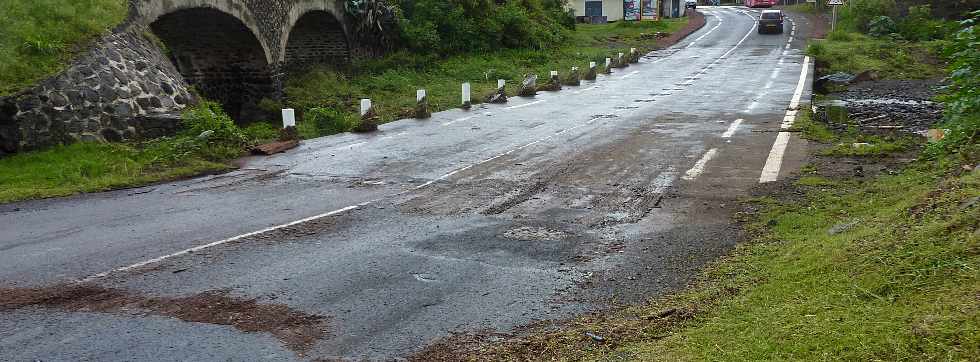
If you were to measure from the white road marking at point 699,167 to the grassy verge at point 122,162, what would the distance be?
24.8 feet

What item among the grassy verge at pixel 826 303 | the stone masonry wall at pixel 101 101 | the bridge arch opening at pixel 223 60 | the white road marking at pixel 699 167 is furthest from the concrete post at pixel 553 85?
the grassy verge at pixel 826 303

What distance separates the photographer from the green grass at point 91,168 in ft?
37.7

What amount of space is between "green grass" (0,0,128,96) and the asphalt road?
4.41 metres

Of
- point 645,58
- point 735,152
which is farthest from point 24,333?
point 645,58

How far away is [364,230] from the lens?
28.9ft

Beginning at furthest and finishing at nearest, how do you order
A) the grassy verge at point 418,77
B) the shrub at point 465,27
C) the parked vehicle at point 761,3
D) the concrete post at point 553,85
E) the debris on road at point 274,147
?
the parked vehicle at point 761,3 < the shrub at point 465,27 < the concrete post at point 553,85 < the grassy verge at point 418,77 < the debris on road at point 274,147

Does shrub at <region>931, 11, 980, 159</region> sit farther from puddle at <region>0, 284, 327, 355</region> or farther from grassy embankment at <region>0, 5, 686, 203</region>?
grassy embankment at <region>0, 5, 686, 203</region>

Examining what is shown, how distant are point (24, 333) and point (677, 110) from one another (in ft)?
55.6

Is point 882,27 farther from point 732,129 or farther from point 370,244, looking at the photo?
point 370,244

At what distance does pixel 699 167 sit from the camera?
1221 cm

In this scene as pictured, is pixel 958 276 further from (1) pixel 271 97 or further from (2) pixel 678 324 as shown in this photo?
(1) pixel 271 97

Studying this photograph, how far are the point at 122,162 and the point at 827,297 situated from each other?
11.4 m

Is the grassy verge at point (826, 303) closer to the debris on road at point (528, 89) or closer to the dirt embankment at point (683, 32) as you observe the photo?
the debris on road at point (528, 89)

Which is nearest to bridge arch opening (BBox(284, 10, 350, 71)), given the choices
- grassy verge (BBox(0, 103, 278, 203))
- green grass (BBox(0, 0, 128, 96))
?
green grass (BBox(0, 0, 128, 96))
